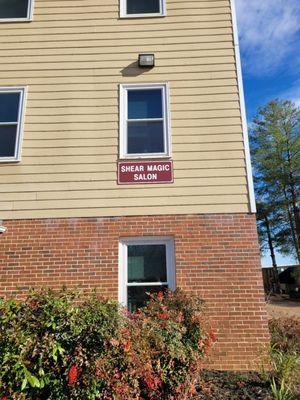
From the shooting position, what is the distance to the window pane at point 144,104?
7406mm

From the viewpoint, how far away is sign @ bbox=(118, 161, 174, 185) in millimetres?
6777

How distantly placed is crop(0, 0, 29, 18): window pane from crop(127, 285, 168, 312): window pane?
262 inches

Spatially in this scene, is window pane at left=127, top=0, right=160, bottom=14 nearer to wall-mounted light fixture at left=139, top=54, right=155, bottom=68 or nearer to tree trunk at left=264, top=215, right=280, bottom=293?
wall-mounted light fixture at left=139, top=54, right=155, bottom=68

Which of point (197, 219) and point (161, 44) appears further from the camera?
point (161, 44)

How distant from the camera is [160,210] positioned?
6629 mm

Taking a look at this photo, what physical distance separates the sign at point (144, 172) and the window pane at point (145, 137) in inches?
14.3

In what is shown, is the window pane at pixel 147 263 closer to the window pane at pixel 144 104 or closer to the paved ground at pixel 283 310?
the window pane at pixel 144 104

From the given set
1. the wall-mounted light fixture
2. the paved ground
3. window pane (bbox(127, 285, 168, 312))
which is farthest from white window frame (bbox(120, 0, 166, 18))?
the paved ground

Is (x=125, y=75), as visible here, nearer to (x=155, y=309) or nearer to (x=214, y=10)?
(x=214, y=10)

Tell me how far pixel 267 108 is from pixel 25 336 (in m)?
26.9

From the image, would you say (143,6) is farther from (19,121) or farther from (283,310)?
(283,310)

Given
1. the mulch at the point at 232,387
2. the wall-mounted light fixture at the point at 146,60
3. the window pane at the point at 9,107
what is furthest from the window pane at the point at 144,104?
the mulch at the point at 232,387

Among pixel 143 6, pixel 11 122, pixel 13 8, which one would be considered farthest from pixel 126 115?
pixel 13 8

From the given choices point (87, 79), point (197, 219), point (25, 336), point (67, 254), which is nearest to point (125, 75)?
point (87, 79)
